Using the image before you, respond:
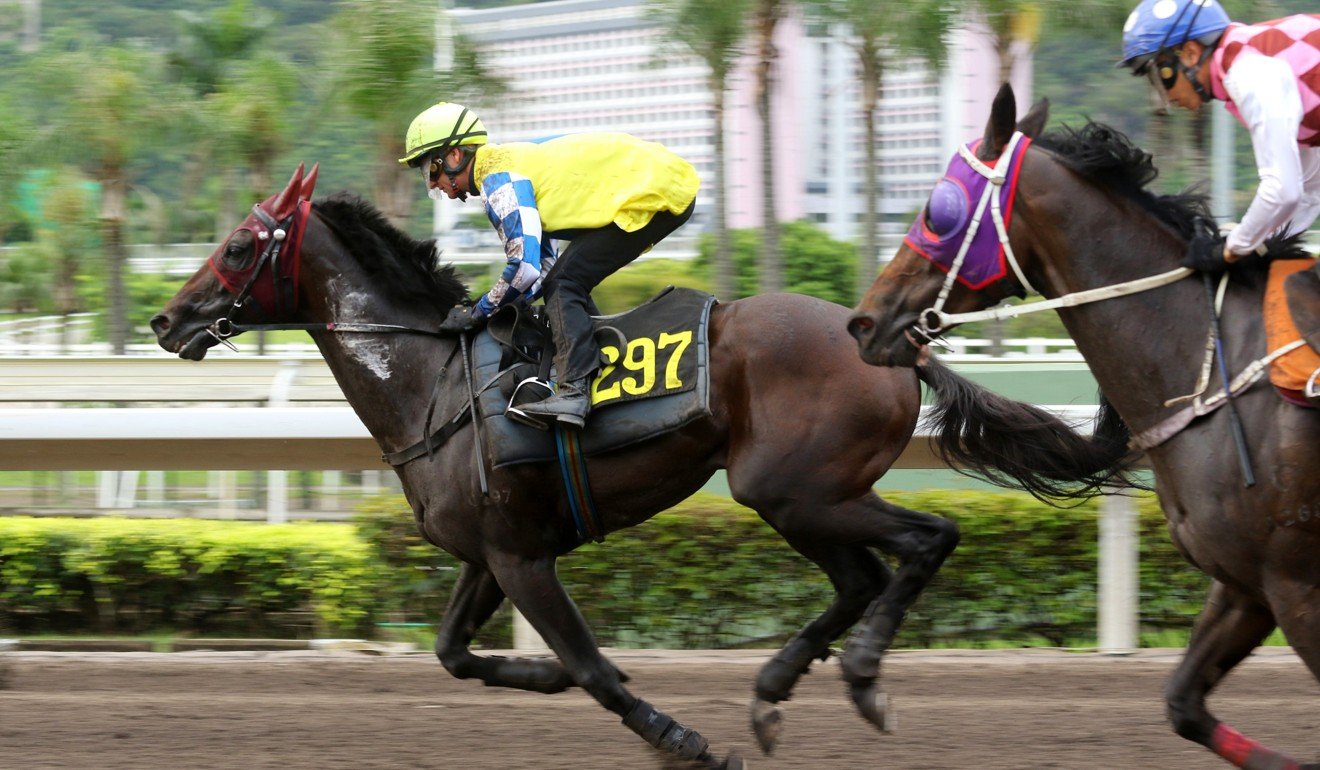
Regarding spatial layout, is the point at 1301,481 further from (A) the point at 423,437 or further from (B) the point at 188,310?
(B) the point at 188,310

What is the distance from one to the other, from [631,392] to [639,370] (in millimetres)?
81

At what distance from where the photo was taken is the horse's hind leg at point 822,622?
14.4 ft

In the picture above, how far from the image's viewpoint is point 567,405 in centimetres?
432

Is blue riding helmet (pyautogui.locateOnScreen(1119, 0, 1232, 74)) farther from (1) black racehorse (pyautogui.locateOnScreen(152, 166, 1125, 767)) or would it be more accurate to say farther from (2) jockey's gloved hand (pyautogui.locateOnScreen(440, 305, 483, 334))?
(2) jockey's gloved hand (pyautogui.locateOnScreen(440, 305, 483, 334))

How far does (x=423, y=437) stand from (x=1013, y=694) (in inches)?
98.3

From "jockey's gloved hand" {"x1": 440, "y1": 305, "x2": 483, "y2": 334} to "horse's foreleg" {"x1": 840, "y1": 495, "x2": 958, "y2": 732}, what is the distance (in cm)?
144

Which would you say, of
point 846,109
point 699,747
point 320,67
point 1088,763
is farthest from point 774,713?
point 846,109

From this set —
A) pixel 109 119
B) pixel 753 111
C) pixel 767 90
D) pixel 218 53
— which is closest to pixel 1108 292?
pixel 767 90

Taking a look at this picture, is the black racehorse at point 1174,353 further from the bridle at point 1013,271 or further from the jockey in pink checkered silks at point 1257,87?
the jockey in pink checkered silks at point 1257,87

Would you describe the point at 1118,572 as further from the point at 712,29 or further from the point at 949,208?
the point at 712,29

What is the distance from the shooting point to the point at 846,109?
1688cm

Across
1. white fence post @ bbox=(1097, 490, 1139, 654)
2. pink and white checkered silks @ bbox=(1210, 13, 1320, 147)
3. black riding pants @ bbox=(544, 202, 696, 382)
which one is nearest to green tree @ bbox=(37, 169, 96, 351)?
black riding pants @ bbox=(544, 202, 696, 382)

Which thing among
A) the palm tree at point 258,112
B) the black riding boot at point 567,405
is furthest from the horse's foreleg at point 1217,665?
the palm tree at point 258,112

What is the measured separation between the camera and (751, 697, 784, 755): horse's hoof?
4332 millimetres
